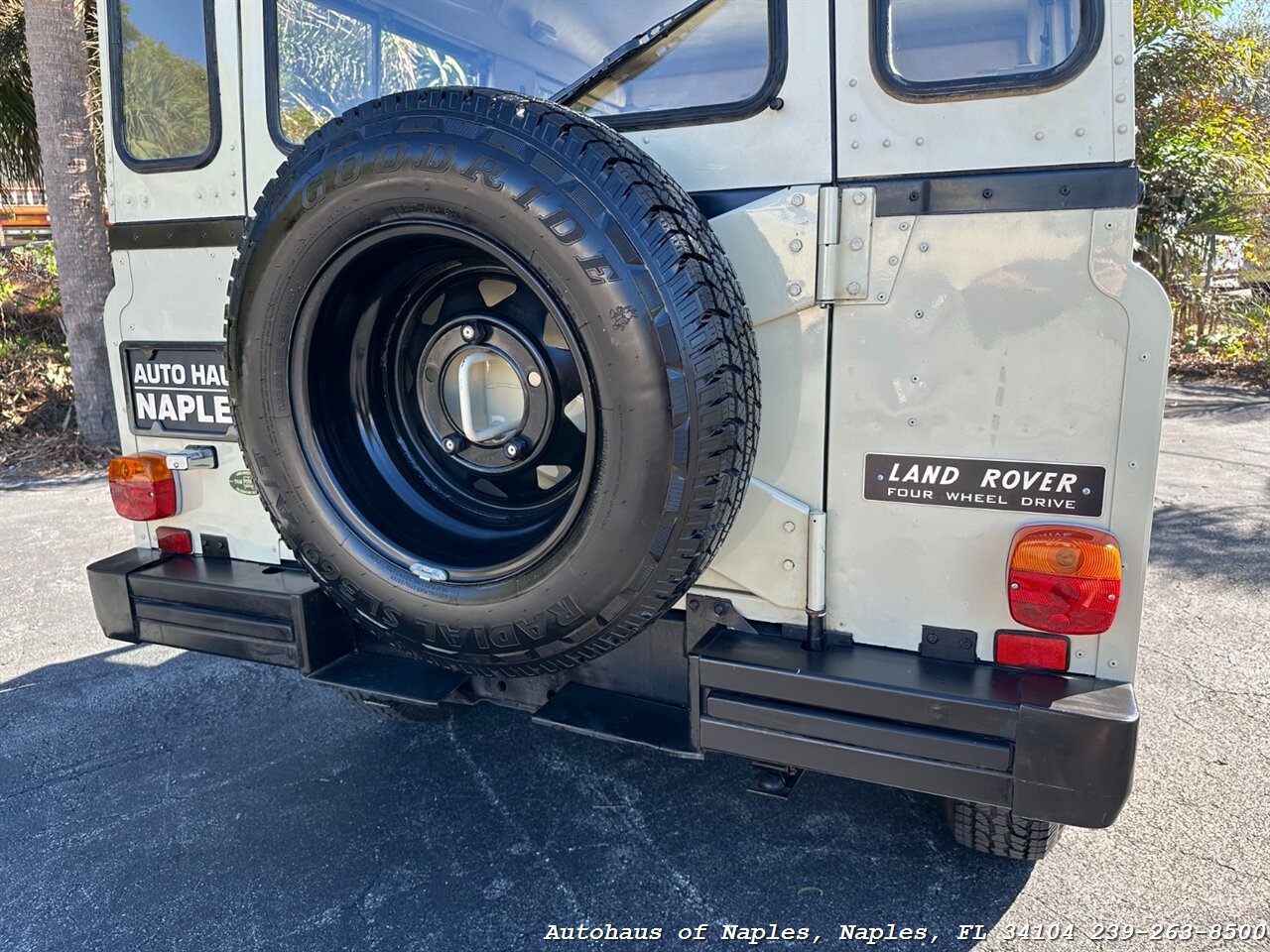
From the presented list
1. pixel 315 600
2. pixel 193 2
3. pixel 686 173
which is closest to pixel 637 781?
pixel 315 600

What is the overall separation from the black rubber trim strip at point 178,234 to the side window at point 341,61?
32cm

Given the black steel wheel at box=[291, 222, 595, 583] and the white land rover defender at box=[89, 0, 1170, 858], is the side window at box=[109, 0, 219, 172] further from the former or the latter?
the black steel wheel at box=[291, 222, 595, 583]

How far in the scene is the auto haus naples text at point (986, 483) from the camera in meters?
1.90

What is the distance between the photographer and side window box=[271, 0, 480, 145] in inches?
98.0

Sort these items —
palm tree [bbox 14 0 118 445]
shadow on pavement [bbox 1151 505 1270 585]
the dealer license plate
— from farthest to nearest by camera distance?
palm tree [bbox 14 0 118 445]
shadow on pavement [bbox 1151 505 1270 585]
the dealer license plate

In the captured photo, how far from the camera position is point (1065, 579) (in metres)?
1.88

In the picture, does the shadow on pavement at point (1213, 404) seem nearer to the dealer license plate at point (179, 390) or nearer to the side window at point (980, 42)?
the side window at point (980, 42)

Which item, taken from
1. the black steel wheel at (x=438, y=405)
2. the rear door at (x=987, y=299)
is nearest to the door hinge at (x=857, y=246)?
the rear door at (x=987, y=299)

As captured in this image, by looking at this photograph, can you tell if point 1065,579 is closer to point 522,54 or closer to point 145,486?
point 522,54

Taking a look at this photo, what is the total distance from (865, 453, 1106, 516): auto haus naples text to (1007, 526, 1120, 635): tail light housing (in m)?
0.06

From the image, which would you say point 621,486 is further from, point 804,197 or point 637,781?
point 637,781


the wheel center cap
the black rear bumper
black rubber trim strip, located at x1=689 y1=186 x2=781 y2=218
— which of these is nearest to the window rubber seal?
black rubber trim strip, located at x1=689 y1=186 x2=781 y2=218

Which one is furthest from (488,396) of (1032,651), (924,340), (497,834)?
(1032,651)

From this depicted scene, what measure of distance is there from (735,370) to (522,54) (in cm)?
116
